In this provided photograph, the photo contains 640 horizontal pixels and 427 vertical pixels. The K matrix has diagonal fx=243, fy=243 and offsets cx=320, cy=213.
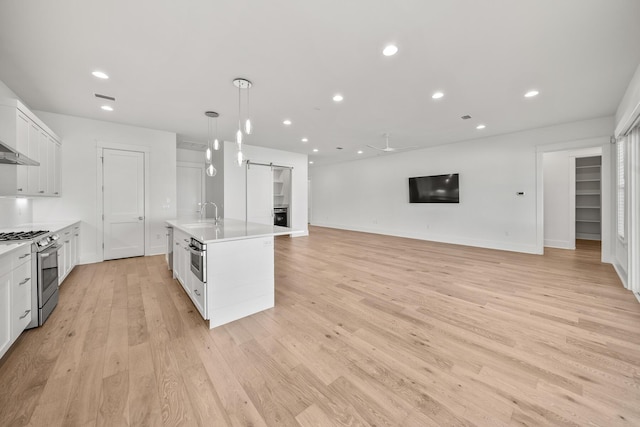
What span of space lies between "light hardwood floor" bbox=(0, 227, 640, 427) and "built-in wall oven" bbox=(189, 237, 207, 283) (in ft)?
1.62

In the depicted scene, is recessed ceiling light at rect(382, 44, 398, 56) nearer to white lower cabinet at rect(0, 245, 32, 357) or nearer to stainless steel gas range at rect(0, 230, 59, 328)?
white lower cabinet at rect(0, 245, 32, 357)

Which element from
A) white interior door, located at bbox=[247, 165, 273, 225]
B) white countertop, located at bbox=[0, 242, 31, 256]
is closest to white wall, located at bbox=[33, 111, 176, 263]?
white interior door, located at bbox=[247, 165, 273, 225]

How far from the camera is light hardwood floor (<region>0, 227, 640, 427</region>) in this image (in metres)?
1.44

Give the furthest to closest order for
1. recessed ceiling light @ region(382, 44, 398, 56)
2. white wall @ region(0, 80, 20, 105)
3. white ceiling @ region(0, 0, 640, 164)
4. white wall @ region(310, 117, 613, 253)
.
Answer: white wall @ region(310, 117, 613, 253) → white wall @ region(0, 80, 20, 105) → recessed ceiling light @ region(382, 44, 398, 56) → white ceiling @ region(0, 0, 640, 164)

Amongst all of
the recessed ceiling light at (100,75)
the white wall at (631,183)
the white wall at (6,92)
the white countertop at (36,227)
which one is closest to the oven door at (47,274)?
the white countertop at (36,227)

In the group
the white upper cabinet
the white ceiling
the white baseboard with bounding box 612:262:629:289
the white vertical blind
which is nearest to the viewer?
the white ceiling

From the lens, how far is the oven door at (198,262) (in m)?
2.37

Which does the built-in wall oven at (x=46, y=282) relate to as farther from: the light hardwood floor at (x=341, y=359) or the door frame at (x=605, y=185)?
the door frame at (x=605, y=185)

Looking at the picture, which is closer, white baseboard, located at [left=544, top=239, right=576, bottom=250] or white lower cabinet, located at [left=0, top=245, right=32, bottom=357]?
white lower cabinet, located at [left=0, top=245, right=32, bottom=357]

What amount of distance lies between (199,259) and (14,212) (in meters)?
3.45

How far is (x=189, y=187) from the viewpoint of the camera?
708 cm

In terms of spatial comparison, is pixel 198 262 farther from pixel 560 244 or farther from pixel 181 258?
pixel 560 244

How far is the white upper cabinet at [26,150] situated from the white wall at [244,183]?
3122 mm

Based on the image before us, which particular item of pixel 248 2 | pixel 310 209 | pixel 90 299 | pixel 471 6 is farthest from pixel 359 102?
pixel 310 209
